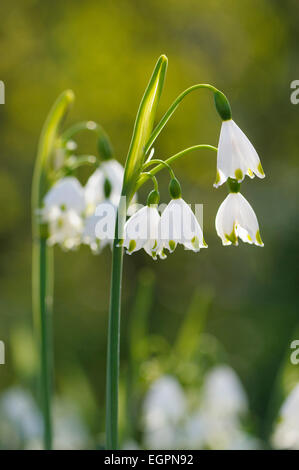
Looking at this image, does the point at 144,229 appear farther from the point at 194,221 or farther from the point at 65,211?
the point at 65,211

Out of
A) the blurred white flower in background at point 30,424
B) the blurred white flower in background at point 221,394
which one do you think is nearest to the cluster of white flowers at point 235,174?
the blurred white flower in background at point 221,394

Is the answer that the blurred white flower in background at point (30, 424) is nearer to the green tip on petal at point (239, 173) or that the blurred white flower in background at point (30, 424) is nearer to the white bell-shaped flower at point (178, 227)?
the white bell-shaped flower at point (178, 227)

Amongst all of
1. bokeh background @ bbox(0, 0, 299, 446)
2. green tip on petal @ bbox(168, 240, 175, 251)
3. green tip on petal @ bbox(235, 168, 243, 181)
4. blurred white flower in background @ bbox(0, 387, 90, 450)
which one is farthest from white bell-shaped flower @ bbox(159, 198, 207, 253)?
bokeh background @ bbox(0, 0, 299, 446)

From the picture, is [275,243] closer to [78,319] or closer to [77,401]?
[78,319]

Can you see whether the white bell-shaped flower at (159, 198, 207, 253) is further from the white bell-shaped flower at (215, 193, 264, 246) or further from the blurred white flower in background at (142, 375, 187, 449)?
the blurred white flower in background at (142, 375, 187, 449)

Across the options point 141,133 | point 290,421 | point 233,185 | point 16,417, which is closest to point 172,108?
point 141,133
